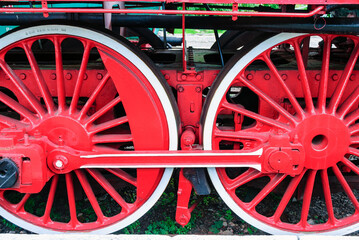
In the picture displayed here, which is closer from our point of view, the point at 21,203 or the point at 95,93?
the point at 95,93

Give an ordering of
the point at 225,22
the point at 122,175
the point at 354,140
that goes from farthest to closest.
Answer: the point at 122,175 → the point at 354,140 → the point at 225,22

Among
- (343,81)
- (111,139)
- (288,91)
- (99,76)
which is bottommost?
(111,139)

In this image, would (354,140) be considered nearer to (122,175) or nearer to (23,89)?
(122,175)

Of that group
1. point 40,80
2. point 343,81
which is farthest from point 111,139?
point 343,81

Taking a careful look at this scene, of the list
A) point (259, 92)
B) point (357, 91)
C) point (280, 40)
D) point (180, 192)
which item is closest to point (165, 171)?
point (180, 192)

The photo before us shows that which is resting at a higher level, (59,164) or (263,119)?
(263,119)

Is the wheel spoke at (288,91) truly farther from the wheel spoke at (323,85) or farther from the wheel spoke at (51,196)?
the wheel spoke at (51,196)

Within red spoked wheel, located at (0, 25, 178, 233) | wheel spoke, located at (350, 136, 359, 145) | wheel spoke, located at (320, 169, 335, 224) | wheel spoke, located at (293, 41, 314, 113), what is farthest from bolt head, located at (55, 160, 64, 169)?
wheel spoke, located at (350, 136, 359, 145)

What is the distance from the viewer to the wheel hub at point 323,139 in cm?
212

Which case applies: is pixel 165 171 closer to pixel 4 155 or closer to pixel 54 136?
pixel 54 136

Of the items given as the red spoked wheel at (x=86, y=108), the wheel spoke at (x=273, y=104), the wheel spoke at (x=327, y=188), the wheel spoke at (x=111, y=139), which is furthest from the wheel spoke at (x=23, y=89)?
the wheel spoke at (x=327, y=188)

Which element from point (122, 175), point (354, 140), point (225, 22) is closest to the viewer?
point (225, 22)

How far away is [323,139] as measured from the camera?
7.18 feet

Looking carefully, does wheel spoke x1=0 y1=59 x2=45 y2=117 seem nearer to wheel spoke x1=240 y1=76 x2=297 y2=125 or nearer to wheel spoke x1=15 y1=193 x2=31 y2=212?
wheel spoke x1=15 y1=193 x2=31 y2=212
